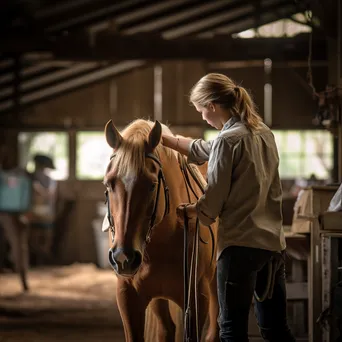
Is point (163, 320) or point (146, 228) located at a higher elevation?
point (146, 228)

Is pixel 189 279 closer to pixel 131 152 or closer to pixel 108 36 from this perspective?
pixel 131 152

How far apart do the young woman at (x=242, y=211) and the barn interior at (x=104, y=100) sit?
185 centimetres

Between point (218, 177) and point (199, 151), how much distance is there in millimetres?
507

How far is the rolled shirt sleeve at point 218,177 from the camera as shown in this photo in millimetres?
2924

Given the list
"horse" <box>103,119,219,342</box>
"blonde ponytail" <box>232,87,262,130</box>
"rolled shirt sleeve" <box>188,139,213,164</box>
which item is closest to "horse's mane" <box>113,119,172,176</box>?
→ "horse" <box>103,119,219,342</box>

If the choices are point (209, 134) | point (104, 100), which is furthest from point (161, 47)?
point (104, 100)

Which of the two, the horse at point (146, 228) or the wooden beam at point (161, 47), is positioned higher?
the wooden beam at point (161, 47)

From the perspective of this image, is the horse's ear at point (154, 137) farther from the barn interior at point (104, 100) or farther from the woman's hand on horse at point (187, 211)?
the barn interior at point (104, 100)

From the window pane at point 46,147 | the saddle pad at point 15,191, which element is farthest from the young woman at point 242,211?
the window pane at point 46,147

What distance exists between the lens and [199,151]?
11.2ft

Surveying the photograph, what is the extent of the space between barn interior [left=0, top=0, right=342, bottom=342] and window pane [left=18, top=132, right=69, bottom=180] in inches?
0.7

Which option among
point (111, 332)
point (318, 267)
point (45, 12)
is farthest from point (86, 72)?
point (318, 267)

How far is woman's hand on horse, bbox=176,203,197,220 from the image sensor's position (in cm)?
319

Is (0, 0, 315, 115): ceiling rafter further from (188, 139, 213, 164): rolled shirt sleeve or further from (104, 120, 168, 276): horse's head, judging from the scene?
(104, 120, 168, 276): horse's head
